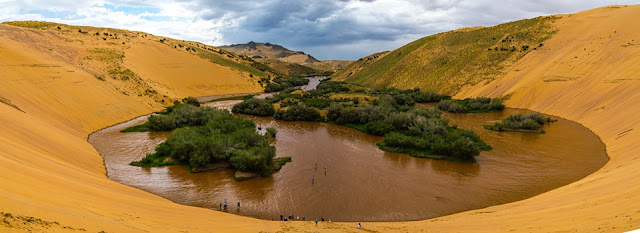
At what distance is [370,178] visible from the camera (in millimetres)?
25266

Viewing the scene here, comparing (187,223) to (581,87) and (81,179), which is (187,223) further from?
(581,87)

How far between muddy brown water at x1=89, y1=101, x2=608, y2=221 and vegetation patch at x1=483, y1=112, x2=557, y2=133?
7.28 feet

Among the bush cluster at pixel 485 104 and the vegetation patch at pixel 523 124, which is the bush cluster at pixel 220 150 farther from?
the bush cluster at pixel 485 104

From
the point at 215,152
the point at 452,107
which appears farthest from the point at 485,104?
the point at 215,152

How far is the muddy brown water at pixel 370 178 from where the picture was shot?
20688 mm

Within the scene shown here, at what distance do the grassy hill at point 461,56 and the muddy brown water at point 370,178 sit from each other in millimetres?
34140

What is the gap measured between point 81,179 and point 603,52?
63589 millimetres

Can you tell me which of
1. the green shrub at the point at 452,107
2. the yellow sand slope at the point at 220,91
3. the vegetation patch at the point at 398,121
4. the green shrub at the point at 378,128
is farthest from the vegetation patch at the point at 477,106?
the green shrub at the point at 378,128

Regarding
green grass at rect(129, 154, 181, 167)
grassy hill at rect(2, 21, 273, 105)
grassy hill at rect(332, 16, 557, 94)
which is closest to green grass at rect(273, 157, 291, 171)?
green grass at rect(129, 154, 181, 167)

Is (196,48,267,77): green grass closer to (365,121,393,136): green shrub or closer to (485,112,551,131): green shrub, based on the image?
(365,121,393,136): green shrub

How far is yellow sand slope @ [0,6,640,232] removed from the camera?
11.3 metres

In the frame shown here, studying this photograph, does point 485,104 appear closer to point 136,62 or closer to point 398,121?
point 398,121

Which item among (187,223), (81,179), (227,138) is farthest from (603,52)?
(81,179)

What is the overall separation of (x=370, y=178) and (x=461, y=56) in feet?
200
